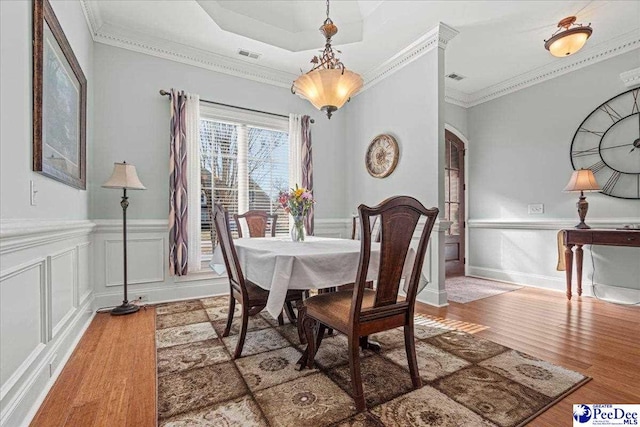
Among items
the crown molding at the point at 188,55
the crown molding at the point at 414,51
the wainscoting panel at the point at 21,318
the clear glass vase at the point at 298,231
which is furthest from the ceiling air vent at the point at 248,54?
the wainscoting panel at the point at 21,318

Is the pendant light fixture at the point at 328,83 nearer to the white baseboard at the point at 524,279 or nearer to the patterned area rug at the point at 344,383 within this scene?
the patterned area rug at the point at 344,383

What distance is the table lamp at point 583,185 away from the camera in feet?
11.0

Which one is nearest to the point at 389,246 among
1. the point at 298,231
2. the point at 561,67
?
the point at 298,231

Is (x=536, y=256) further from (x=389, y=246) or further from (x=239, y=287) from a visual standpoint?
(x=239, y=287)

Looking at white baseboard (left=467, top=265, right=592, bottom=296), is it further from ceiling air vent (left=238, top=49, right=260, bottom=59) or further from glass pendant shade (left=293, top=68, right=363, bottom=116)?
ceiling air vent (left=238, top=49, right=260, bottom=59)

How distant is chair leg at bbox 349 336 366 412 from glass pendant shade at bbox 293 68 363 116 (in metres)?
1.81

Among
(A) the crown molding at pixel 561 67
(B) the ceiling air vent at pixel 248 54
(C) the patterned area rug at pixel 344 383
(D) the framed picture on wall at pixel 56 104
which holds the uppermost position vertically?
(B) the ceiling air vent at pixel 248 54

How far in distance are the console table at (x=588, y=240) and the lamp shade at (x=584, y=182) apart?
1.52 ft

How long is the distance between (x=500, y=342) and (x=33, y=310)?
2958 mm

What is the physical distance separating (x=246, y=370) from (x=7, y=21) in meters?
2.12

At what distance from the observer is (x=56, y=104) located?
6.59 feet

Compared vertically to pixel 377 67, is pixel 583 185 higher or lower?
lower

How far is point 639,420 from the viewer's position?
4.70 ft

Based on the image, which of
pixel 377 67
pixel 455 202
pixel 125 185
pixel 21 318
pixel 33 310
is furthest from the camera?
pixel 455 202
